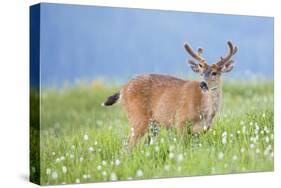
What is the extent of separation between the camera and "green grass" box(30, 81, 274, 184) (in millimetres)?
7387

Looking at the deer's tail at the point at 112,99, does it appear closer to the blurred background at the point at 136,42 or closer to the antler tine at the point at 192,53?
the blurred background at the point at 136,42

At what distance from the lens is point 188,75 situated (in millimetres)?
8078

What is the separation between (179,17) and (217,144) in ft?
4.68

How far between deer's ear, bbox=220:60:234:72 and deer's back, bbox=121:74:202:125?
389mm

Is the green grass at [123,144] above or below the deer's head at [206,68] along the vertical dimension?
below

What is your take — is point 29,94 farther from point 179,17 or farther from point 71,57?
point 179,17

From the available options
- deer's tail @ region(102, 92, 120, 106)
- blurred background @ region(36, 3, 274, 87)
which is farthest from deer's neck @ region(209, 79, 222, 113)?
deer's tail @ region(102, 92, 120, 106)

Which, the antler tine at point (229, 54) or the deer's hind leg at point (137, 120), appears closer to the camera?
the deer's hind leg at point (137, 120)

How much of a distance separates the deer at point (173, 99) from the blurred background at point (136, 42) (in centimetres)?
10

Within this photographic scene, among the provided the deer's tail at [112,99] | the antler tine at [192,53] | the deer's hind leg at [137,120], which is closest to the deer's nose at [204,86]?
the antler tine at [192,53]

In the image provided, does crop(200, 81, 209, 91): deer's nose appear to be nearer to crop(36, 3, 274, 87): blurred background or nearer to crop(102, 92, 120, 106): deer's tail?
crop(36, 3, 274, 87): blurred background

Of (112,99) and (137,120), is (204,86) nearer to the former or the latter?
(137,120)

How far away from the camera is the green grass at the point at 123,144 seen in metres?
7.39

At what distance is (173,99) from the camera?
26.0ft
